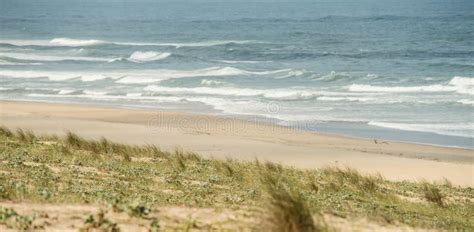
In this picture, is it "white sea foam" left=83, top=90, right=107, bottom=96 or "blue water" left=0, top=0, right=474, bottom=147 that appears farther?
"white sea foam" left=83, top=90, right=107, bottom=96

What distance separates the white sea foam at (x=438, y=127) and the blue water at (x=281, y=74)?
1.3 inches

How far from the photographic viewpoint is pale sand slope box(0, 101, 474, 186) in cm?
1778

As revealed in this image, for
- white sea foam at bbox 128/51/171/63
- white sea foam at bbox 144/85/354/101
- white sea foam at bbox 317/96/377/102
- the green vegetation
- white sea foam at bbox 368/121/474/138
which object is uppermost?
the green vegetation

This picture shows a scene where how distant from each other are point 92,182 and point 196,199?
176 cm

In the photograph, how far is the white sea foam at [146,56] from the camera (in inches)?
2067

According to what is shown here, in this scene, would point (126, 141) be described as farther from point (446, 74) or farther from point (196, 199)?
point (446, 74)

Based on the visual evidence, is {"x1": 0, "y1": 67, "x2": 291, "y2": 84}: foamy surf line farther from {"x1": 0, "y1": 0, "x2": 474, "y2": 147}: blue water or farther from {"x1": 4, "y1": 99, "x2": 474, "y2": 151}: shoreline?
{"x1": 4, "y1": 99, "x2": 474, "y2": 151}: shoreline

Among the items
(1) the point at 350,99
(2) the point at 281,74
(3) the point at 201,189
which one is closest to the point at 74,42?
(2) the point at 281,74

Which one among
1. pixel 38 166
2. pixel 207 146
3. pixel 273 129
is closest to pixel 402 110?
pixel 273 129

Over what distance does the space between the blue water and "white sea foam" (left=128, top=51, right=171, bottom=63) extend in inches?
3.6

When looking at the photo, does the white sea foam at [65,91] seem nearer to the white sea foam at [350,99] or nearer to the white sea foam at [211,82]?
the white sea foam at [211,82]

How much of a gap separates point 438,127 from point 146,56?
34.6 m

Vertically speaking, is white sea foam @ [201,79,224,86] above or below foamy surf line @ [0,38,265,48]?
below

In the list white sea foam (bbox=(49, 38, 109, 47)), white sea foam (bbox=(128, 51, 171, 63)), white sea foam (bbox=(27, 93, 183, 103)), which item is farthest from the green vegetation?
white sea foam (bbox=(49, 38, 109, 47))
